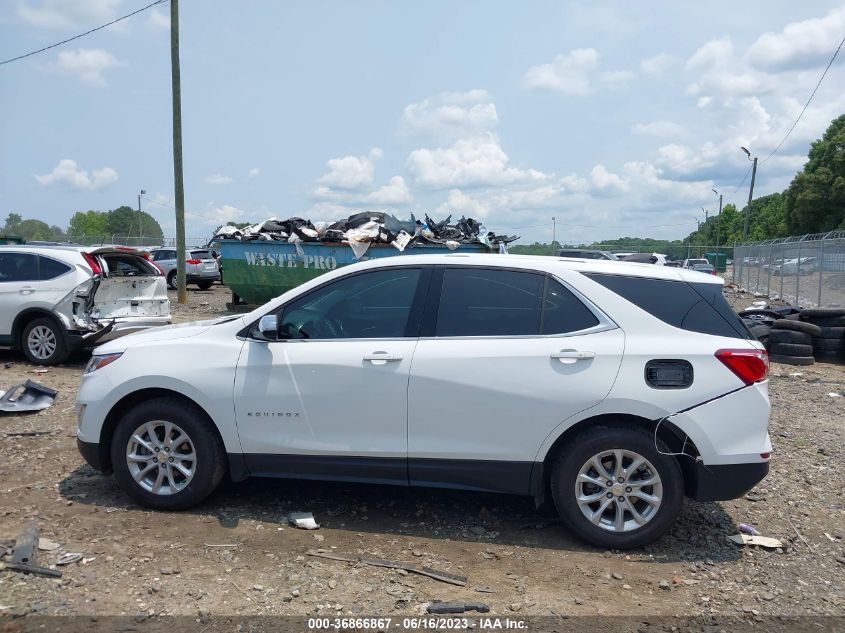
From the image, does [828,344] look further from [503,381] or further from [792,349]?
[503,381]

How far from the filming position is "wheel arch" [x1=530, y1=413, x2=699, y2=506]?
4301 millimetres

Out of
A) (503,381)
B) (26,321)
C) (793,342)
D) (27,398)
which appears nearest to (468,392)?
(503,381)

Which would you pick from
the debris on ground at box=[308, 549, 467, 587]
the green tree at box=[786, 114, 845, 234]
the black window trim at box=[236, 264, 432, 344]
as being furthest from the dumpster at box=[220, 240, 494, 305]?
the green tree at box=[786, 114, 845, 234]

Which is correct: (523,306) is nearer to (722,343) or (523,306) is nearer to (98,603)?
(722,343)

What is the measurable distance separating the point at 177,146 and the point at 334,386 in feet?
51.6

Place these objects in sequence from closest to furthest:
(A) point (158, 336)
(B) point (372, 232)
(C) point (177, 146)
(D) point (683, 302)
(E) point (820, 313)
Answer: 1. (D) point (683, 302)
2. (A) point (158, 336)
3. (E) point (820, 313)
4. (B) point (372, 232)
5. (C) point (177, 146)

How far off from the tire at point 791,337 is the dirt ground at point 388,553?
5.91m

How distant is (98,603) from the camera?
3662mm

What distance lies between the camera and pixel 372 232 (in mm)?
15680

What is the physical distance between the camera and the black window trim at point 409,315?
464cm

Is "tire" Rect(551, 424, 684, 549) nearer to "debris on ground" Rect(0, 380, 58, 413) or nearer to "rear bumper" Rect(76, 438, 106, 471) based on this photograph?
"rear bumper" Rect(76, 438, 106, 471)

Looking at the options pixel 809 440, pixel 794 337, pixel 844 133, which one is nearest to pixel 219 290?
pixel 794 337

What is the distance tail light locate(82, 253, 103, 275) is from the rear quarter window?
23.9 ft

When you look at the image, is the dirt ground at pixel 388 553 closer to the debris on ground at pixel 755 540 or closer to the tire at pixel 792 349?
the debris on ground at pixel 755 540
